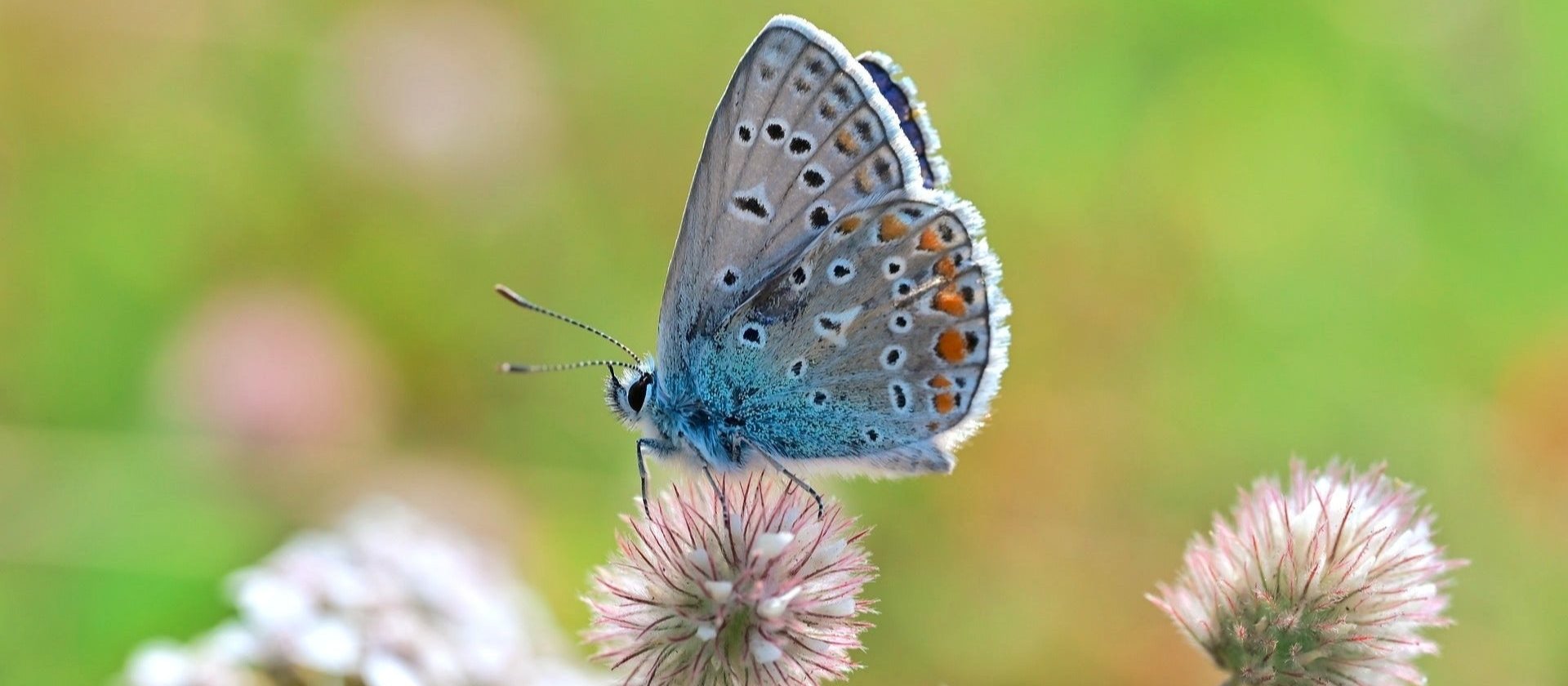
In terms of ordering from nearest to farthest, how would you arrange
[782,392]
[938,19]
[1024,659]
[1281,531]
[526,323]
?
[1281,531] < [782,392] < [1024,659] < [526,323] < [938,19]

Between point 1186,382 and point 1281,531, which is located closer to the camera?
point 1281,531

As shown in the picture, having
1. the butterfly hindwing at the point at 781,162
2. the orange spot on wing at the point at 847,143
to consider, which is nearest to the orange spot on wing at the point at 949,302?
the butterfly hindwing at the point at 781,162

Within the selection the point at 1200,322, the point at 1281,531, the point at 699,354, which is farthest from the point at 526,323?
the point at 1281,531

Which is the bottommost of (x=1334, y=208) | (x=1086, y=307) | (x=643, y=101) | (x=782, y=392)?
(x=782, y=392)

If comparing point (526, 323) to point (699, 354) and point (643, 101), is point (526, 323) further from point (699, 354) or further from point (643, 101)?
point (699, 354)

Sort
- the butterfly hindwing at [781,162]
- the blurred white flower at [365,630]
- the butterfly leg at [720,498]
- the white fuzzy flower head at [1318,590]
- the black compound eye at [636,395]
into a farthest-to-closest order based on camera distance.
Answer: the black compound eye at [636,395] < the butterfly hindwing at [781,162] < the blurred white flower at [365,630] < the butterfly leg at [720,498] < the white fuzzy flower head at [1318,590]

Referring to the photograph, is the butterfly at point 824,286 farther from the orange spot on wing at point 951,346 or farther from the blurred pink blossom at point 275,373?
the blurred pink blossom at point 275,373

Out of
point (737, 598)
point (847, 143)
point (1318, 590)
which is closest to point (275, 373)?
point (847, 143)

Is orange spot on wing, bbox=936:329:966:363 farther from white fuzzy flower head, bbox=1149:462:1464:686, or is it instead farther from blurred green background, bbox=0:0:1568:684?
blurred green background, bbox=0:0:1568:684
